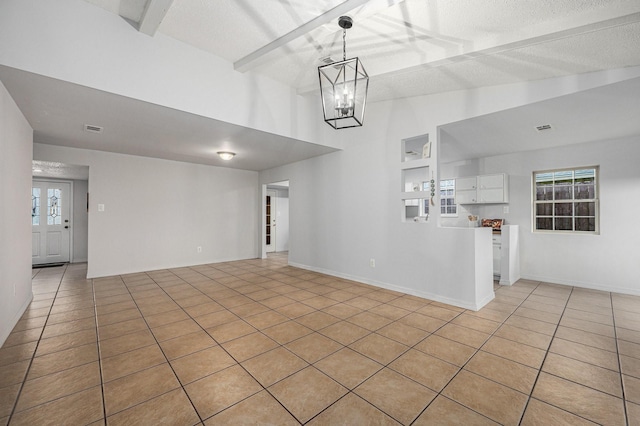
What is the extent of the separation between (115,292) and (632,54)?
6608 millimetres

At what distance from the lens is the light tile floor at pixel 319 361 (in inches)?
65.2

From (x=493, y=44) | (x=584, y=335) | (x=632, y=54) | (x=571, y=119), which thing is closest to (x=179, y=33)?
(x=493, y=44)

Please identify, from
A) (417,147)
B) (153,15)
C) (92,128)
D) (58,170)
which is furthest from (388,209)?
(58,170)

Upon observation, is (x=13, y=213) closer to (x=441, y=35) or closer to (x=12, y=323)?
(x=12, y=323)

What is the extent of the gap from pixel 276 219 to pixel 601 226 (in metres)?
7.30

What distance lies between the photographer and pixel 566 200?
15.9 feet

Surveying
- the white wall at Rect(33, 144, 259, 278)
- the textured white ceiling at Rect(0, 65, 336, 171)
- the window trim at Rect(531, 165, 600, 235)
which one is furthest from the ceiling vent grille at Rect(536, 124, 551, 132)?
the white wall at Rect(33, 144, 259, 278)

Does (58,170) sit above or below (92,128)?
below

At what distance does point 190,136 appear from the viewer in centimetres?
412

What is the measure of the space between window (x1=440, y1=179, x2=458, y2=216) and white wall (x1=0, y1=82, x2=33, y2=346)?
6.78 meters

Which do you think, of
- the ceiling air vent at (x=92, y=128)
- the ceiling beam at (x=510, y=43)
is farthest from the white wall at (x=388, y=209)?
the ceiling air vent at (x=92, y=128)

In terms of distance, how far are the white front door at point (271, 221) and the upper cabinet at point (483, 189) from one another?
5.04m

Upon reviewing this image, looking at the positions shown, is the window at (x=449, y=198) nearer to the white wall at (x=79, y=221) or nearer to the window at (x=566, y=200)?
the window at (x=566, y=200)

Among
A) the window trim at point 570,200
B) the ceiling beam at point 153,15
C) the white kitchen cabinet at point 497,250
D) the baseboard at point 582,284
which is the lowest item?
the baseboard at point 582,284
